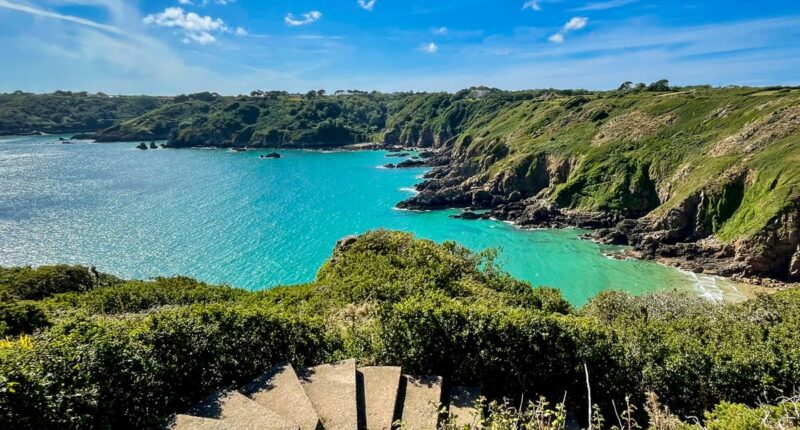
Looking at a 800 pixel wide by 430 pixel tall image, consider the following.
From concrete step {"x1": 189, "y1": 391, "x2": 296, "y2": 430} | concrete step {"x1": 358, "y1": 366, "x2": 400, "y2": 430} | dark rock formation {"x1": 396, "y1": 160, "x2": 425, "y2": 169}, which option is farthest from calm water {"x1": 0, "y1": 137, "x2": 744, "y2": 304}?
concrete step {"x1": 189, "y1": 391, "x2": 296, "y2": 430}

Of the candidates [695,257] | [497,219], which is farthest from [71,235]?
[695,257]

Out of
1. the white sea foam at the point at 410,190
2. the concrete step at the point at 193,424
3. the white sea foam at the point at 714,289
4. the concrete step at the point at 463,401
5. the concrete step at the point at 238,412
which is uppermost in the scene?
the concrete step at the point at 193,424

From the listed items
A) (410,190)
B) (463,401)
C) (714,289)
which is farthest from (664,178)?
(463,401)

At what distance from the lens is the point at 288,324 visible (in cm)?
1347

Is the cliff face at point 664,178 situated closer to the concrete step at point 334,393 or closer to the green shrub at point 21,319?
the concrete step at point 334,393

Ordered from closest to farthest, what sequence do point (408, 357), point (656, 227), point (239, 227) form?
1. point (408, 357)
2. point (656, 227)
3. point (239, 227)

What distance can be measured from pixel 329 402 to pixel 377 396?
1212 millimetres

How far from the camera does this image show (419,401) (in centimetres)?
1083

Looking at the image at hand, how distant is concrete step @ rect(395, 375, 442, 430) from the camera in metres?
9.88

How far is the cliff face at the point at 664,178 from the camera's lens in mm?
50656

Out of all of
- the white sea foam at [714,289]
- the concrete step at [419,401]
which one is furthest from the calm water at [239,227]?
the concrete step at [419,401]

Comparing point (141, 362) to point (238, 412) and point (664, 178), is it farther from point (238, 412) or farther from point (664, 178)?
point (664, 178)

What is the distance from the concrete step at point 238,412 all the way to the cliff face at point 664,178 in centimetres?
5496

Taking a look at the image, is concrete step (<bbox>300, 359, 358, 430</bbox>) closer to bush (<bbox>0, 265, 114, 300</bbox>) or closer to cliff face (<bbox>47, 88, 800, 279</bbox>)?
bush (<bbox>0, 265, 114, 300</bbox>)
